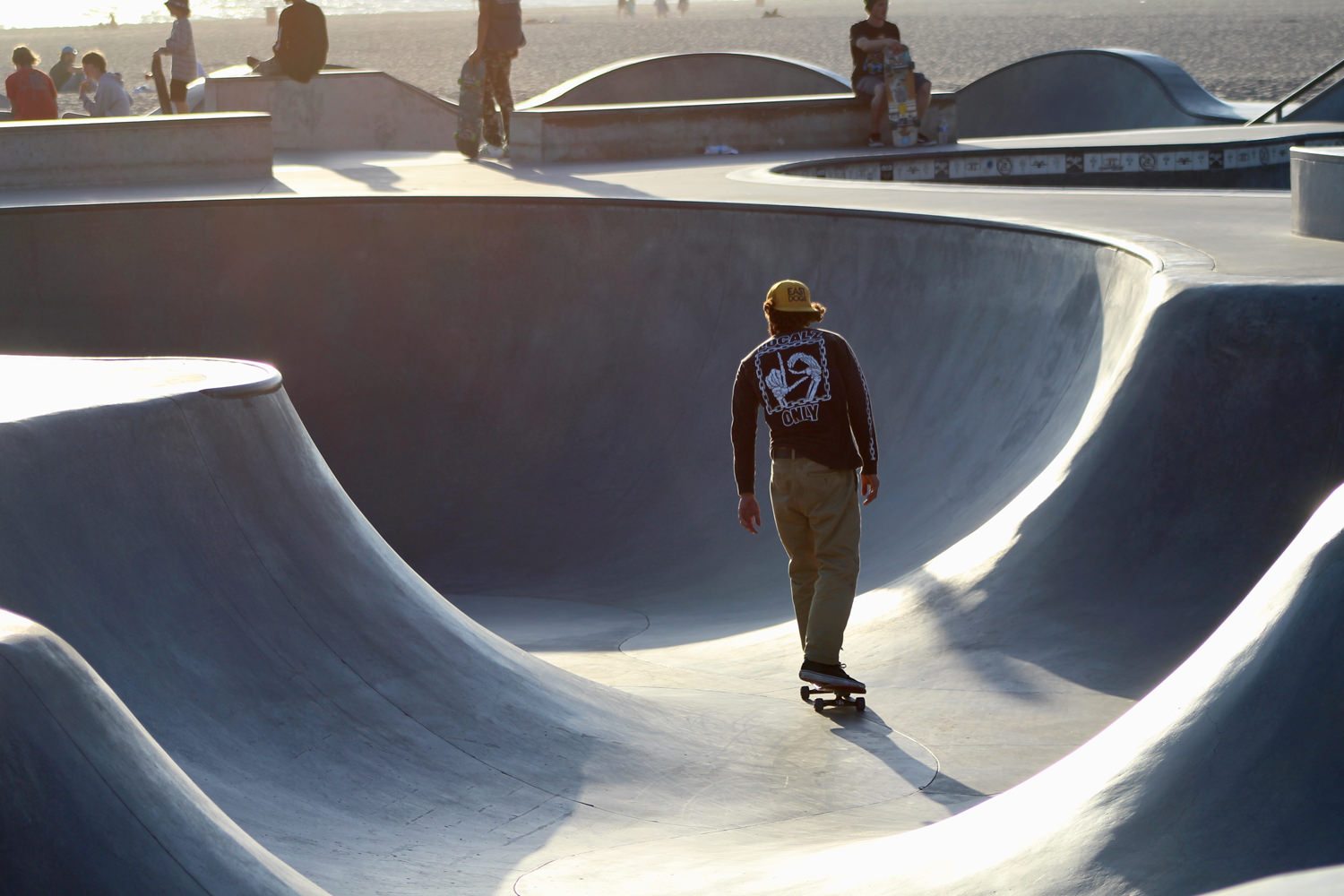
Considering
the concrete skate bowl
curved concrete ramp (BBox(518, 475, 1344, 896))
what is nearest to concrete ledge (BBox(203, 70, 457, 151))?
the concrete skate bowl

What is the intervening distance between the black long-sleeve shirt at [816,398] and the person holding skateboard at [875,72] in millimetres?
11207

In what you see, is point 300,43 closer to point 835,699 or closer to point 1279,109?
point 1279,109

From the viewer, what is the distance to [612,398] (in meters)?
10.4

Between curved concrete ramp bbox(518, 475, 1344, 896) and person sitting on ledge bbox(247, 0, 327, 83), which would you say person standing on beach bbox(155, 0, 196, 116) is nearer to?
person sitting on ledge bbox(247, 0, 327, 83)

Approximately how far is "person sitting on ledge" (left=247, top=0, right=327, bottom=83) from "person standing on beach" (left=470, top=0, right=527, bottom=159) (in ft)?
8.42

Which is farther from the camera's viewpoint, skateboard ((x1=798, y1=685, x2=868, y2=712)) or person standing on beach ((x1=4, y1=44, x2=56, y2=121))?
person standing on beach ((x1=4, y1=44, x2=56, y2=121))

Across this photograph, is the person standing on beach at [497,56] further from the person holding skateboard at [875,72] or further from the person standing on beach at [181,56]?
the person standing on beach at [181,56]

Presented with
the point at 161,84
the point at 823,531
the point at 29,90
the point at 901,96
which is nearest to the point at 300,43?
the point at 29,90

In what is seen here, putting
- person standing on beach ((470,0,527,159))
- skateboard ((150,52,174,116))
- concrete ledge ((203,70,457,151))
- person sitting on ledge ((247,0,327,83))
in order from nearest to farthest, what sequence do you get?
person standing on beach ((470,0,527,159)) → person sitting on ledge ((247,0,327,83)) → concrete ledge ((203,70,457,151)) → skateboard ((150,52,174,116))

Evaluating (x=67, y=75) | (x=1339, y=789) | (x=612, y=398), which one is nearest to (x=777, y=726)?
(x=1339, y=789)

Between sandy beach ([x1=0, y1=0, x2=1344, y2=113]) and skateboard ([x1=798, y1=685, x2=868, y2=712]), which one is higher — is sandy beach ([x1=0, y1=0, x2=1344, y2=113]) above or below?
above

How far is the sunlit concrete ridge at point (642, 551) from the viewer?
298 cm

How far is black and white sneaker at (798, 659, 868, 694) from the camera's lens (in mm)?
5766

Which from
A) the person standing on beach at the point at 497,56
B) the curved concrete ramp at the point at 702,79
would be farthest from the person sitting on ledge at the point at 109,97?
the curved concrete ramp at the point at 702,79
